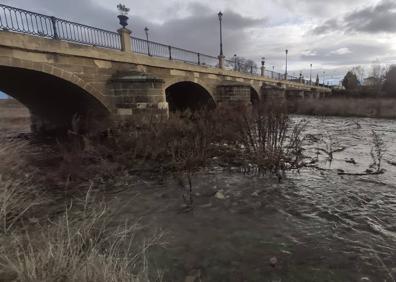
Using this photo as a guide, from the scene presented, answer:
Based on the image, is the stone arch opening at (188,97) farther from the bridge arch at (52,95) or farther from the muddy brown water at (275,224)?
the muddy brown water at (275,224)

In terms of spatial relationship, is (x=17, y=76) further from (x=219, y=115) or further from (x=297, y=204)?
(x=297, y=204)

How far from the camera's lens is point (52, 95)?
13492 mm

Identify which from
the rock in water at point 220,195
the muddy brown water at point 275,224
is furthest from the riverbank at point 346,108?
the rock in water at point 220,195

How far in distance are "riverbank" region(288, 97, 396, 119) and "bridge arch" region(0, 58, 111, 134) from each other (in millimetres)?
16247

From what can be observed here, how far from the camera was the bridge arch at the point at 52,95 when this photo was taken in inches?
361

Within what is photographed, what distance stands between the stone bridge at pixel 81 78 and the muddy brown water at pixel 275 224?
17.4 feet

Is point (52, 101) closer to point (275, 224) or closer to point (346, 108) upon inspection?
point (275, 224)

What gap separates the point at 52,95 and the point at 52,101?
1.34 metres

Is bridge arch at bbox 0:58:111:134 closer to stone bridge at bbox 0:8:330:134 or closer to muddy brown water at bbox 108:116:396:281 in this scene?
stone bridge at bbox 0:8:330:134

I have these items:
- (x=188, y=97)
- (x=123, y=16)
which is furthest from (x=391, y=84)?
(x=123, y=16)

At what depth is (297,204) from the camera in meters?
5.42

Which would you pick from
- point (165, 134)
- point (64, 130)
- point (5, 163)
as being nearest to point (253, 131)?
point (165, 134)

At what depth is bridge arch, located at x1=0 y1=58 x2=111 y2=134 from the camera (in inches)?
361

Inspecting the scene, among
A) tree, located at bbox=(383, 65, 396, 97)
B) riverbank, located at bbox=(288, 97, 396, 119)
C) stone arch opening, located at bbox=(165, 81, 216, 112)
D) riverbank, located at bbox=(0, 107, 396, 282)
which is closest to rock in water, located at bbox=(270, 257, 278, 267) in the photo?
riverbank, located at bbox=(0, 107, 396, 282)
